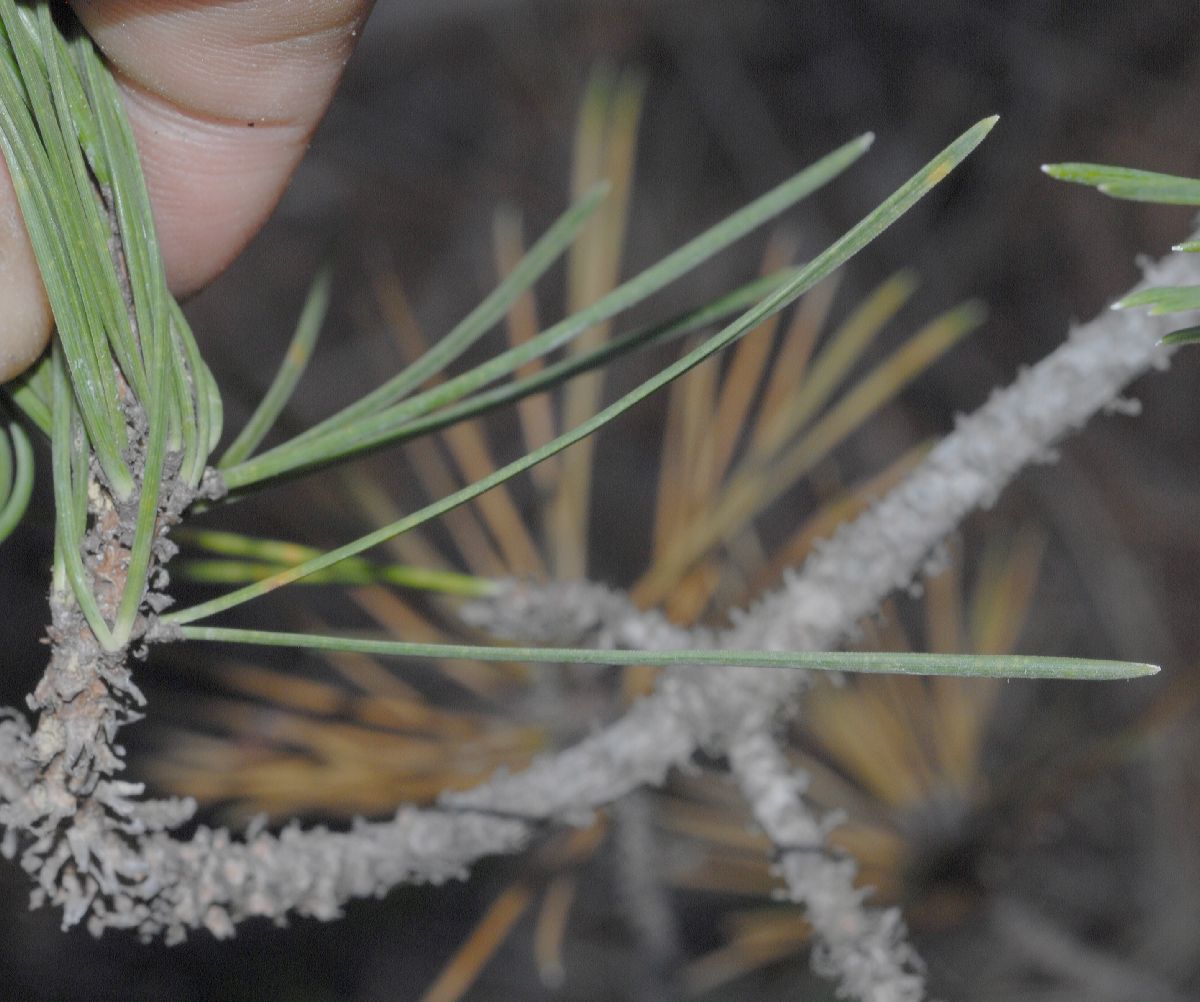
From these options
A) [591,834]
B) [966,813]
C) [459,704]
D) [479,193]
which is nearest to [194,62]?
[591,834]

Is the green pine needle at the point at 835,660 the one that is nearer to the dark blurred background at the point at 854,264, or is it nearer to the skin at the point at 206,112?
the skin at the point at 206,112

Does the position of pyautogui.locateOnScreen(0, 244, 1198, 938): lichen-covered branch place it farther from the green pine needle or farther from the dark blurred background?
the dark blurred background

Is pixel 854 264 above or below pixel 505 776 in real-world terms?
above

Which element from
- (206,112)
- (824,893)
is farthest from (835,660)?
(206,112)

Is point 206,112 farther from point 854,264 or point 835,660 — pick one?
point 854,264

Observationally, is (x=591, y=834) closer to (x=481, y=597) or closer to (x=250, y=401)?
(x=481, y=597)

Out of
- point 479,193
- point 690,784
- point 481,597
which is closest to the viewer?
point 481,597

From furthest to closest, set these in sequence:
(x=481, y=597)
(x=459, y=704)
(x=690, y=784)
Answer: (x=459, y=704), (x=690, y=784), (x=481, y=597)

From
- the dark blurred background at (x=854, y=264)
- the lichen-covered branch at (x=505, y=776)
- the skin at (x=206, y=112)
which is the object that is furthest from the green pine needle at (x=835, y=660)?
the dark blurred background at (x=854, y=264)
